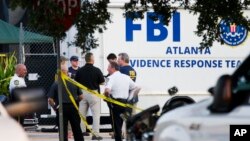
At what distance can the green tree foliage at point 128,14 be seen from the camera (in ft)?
45.1

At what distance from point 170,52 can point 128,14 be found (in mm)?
6855

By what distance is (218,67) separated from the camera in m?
22.3

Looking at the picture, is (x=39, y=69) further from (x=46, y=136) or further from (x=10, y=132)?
(x=10, y=132)

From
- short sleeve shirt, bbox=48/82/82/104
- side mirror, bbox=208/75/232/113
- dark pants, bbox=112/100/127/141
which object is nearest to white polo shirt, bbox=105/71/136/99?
dark pants, bbox=112/100/127/141

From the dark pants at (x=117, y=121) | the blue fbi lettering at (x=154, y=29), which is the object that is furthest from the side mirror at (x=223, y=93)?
the blue fbi lettering at (x=154, y=29)

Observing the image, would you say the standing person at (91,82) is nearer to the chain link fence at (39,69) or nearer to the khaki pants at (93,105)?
the khaki pants at (93,105)

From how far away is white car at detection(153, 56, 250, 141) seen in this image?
598cm

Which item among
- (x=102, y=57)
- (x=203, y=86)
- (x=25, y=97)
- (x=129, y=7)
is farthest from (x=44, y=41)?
(x=25, y=97)

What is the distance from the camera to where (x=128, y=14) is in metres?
15.5

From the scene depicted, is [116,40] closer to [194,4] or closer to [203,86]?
[203,86]

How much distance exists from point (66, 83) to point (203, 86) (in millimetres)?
5420

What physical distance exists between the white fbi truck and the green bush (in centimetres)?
131

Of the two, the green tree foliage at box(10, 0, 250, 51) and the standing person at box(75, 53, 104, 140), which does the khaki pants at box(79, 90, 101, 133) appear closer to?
the standing person at box(75, 53, 104, 140)

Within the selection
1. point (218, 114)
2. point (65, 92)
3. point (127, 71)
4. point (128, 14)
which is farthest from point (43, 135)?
point (218, 114)
